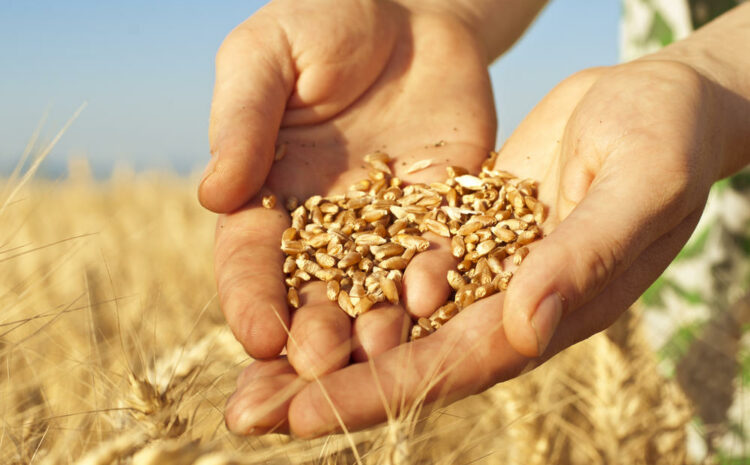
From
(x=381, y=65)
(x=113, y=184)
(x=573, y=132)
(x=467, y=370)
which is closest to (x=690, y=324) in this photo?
(x=573, y=132)

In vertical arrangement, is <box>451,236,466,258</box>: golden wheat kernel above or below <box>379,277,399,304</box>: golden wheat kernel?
below

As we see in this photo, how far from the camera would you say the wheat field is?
3.77 ft

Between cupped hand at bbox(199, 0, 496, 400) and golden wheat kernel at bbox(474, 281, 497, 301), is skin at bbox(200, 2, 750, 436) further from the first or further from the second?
golden wheat kernel at bbox(474, 281, 497, 301)

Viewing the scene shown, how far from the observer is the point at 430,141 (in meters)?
2.36

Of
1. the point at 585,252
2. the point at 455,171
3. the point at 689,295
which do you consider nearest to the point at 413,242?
the point at 455,171

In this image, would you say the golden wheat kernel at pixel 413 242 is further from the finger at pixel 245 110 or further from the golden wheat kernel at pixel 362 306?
the finger at pixel 245 110

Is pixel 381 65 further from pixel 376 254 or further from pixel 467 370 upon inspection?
pixel 467 370

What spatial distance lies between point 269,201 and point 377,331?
2.01ft

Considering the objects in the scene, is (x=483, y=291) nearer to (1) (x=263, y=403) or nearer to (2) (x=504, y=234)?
(2) (x=504, y=234)

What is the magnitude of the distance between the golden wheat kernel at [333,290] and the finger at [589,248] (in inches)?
21.0

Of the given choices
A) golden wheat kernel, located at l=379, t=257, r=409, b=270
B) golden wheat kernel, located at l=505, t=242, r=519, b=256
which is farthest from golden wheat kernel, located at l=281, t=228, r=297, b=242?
golden wheat kernel, located at l=505, t=242, r=519, b=256

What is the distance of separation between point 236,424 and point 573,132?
1076mm

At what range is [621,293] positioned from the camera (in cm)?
153

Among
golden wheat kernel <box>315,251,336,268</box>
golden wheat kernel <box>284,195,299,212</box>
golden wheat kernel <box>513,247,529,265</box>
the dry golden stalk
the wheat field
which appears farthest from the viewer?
golden wheat kernel <box>284,195,299,212</box>
